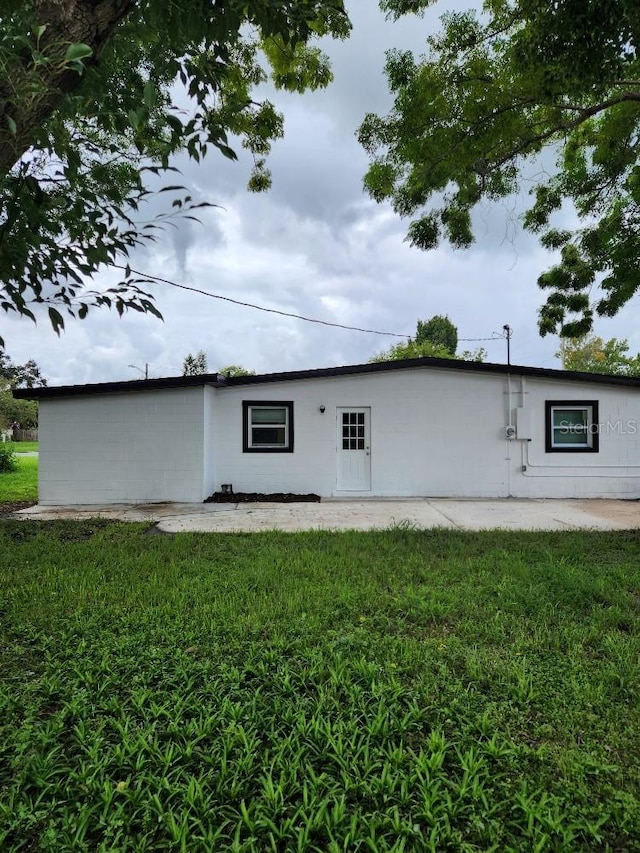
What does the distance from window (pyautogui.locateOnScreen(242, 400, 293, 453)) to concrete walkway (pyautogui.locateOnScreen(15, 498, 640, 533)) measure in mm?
1505

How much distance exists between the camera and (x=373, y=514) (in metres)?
7.70

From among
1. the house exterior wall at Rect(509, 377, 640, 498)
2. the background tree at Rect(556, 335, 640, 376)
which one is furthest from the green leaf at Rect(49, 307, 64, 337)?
the background tree at Rect(556, 335, 640, 376)

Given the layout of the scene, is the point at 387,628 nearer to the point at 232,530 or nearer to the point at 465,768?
the point at 465,768

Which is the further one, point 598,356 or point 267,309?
point 598,356

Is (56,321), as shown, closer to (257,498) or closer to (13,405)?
(257,498)

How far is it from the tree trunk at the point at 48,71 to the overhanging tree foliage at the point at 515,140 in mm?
4787

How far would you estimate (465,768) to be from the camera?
172 cm

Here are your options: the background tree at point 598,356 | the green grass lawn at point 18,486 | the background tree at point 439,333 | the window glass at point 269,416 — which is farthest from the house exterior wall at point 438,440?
the background tree at point 439,333

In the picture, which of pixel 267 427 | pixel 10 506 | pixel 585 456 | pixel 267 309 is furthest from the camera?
pixel 267 309

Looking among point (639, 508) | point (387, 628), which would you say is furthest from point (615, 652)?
point (639, 508)

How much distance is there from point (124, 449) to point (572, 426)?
973 centimetres

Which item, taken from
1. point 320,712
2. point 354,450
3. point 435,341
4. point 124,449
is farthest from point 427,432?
point 435,341

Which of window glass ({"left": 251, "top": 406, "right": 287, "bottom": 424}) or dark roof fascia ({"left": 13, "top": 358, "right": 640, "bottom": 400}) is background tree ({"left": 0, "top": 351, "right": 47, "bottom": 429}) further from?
window glass ({"left": 251, "top": 406, "right": 287, "bottom": 424})

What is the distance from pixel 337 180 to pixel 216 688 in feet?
36.8
